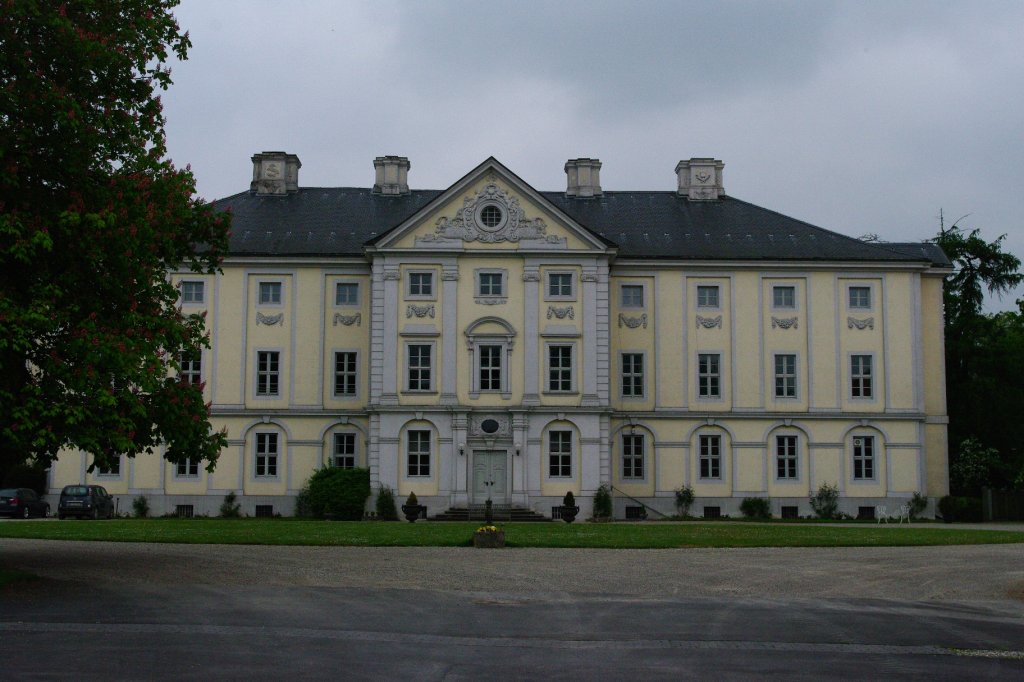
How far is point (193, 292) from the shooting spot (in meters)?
44.8

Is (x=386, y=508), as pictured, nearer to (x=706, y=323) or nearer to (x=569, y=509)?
(x=569, y=509)

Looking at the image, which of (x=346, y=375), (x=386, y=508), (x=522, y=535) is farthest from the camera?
(x=346, y=375)

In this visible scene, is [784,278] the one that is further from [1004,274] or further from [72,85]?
[72,85]

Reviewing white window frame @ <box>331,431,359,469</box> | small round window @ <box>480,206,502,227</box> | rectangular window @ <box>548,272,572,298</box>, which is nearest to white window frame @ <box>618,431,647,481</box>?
rectangular window @ <box>548,272,572,298</box>

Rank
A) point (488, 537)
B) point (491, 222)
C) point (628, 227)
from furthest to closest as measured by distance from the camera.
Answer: point (628, 227)
point (491, 222)
point (488, 537)

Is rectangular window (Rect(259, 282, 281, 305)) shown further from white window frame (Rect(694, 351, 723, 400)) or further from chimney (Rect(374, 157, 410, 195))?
white window frame (Rect(694, 351, 723, 400))

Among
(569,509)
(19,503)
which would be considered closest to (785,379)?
(569,509)

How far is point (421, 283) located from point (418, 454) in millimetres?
6460

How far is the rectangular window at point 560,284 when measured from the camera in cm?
4272

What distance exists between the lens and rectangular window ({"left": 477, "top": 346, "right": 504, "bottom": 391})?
42.4 m

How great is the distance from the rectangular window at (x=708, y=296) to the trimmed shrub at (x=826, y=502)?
27.5ft

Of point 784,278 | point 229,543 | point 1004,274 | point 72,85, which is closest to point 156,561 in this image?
point 229,543

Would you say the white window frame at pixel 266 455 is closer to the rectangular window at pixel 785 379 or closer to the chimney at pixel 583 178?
the chimney at pixel 583 178

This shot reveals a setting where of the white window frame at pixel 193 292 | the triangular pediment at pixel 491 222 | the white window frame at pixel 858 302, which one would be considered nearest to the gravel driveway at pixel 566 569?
the triangular pediment at pixel 491 222
